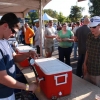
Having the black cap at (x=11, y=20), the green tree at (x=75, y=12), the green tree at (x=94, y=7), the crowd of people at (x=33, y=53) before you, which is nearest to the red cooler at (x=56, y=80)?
the crowd of people at (x=33, y=53)

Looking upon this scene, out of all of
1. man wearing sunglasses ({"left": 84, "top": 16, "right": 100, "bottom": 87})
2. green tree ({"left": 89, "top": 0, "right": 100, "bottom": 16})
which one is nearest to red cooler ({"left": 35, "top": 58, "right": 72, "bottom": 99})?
man wearing sunglasses ({"left": 84, "top": 16, "right": 100, "bottom": 87})

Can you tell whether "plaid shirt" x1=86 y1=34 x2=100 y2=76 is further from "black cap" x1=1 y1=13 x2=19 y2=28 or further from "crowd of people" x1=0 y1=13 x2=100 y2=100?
"black cap" x1=1 y1=13 x2=19 y2=28

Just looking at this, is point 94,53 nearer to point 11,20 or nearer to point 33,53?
point 33,53

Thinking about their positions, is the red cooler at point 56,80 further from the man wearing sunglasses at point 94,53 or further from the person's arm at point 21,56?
the man wearing sunglasses at point 94,53

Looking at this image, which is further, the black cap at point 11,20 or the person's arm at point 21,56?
the person's arm at point 21,56

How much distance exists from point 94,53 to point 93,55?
3cm

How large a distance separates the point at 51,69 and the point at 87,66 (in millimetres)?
852

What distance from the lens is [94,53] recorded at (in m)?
1.93

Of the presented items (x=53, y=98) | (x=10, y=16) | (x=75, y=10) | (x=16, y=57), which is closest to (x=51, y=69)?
(x=53, y=98)

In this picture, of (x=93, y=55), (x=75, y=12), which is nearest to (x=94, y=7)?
(x=75, y=12)

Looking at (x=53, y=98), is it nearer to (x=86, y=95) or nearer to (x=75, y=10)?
(x=86, y=95)

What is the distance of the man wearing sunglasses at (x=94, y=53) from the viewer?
187 centimetres

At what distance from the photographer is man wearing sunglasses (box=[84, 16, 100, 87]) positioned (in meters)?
1.87

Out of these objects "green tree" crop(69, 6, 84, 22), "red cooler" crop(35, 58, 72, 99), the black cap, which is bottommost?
"red cooler" crop(35, 58, 72, 99)
